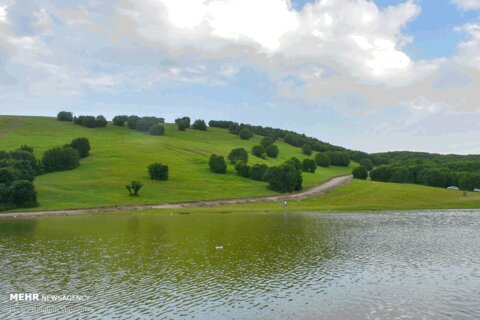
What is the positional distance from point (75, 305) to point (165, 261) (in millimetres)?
13675

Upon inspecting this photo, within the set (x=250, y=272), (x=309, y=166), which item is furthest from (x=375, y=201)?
(x=250, y=272)

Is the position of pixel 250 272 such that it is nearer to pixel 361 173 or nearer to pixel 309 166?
pixel 309 166

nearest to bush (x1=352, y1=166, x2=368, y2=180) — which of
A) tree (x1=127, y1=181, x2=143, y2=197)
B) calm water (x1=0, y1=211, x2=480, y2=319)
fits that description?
tree (x1=127, y1=181, x2=143, y2=197)

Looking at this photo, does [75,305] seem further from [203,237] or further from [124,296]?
[203,237]

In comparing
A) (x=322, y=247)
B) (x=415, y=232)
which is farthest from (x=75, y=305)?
(x=415, y=232)

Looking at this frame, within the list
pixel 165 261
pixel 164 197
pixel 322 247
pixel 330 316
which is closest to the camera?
pixel 330 316

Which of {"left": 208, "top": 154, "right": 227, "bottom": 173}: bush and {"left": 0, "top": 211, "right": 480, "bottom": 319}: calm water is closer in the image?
{"left": 0, "top": 211, "right": 480, "bottom": 319}: calm water

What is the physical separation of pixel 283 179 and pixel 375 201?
30.1 meters

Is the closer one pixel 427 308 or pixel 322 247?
pixel 427 308

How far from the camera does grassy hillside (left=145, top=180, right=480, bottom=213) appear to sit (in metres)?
102

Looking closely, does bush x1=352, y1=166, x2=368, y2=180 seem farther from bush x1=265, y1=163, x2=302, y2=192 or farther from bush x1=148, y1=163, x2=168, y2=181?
bush x1=148, y1=163, x2=168, y2=181

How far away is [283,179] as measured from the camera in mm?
132375

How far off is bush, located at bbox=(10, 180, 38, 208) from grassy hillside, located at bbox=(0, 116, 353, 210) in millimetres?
2718

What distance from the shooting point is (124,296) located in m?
28.7
